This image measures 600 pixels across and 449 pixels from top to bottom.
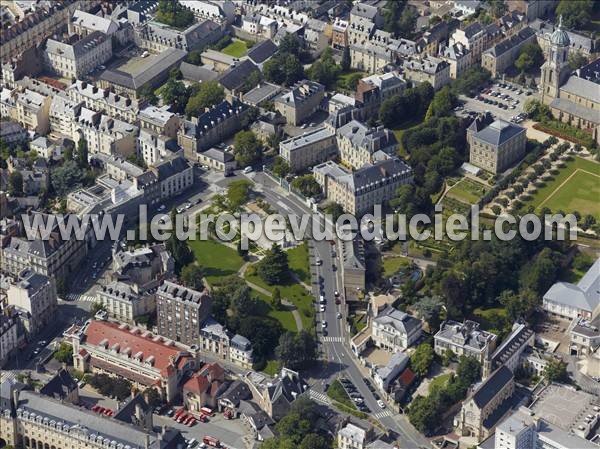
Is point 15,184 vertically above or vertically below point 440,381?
above

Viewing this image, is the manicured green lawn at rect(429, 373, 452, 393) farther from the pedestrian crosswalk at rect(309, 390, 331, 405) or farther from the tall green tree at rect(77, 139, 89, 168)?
the tall green tree at rect(77, 139, 89, 168)

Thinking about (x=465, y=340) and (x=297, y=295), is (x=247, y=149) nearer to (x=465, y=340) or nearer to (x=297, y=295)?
(x=297, y=295)

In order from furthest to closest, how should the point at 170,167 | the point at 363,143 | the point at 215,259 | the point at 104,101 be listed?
the point at 104,101 < the point at 363,143 < the point at 170,167 < the point at 215,259

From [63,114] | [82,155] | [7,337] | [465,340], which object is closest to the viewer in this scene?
[465,340]

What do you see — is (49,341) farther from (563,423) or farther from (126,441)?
(563,423)

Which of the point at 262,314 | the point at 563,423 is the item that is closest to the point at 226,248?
the point at 262,314

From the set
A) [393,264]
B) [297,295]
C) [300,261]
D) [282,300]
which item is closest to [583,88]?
[393,264]

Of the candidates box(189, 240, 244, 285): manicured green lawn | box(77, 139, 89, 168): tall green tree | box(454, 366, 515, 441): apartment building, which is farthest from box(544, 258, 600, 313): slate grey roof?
box(77, 139, 89, 168): tall green tree
